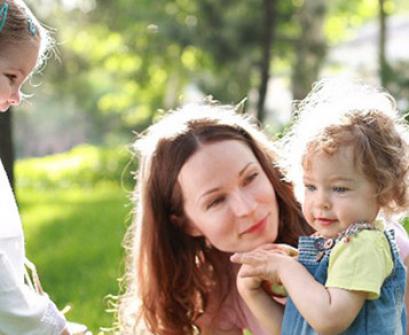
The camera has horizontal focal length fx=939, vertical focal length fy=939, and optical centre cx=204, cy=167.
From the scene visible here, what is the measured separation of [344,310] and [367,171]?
36 cm

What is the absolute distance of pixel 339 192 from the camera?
8.02ft

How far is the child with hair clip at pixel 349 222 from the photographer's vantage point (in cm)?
238

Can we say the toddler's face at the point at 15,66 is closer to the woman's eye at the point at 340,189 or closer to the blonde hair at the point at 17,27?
the blonde hair at the point at 17,27

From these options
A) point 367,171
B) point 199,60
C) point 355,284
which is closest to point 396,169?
point 367,171

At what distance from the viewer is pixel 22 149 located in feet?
114

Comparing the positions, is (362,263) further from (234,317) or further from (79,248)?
(79,248)

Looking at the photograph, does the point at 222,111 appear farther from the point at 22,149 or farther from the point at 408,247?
the point at 22,149

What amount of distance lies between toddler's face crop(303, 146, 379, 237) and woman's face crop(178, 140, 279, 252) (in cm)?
55

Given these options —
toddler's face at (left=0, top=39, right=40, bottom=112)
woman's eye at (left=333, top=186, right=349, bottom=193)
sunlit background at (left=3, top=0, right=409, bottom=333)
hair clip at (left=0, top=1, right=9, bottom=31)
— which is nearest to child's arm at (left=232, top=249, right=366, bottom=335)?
woman's eye at (left=333, top=186, right=349, bottom=193)

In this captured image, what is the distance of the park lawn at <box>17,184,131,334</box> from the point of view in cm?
520

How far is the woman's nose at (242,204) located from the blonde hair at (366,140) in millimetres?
342

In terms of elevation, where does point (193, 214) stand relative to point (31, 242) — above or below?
above

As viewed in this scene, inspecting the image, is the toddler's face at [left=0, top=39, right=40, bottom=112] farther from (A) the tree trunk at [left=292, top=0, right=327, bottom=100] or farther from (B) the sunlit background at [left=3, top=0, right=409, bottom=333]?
(A) the tree trunk at [left=292, top=0, right=327, bottom=100]

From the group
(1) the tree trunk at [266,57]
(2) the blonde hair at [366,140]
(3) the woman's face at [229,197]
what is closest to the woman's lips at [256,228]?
(3) the woman's face at [229,197]
